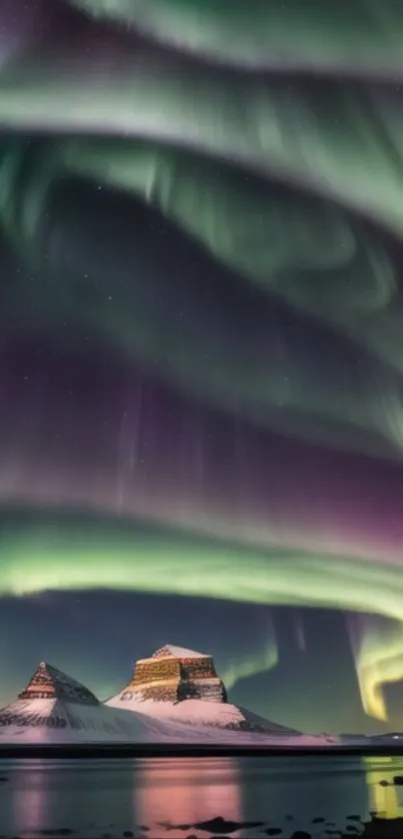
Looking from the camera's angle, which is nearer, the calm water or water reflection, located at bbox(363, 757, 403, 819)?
the calm water

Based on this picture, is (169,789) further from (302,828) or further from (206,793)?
(302,828)

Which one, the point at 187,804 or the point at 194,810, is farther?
the point at 187,804

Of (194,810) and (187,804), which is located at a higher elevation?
(194,810)

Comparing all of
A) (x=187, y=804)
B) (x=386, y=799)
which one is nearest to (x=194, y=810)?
(x=187, y=804)

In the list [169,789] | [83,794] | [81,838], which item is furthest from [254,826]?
[169,789]

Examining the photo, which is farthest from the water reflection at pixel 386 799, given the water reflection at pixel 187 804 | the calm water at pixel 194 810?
the water reflection at pixel 187 804

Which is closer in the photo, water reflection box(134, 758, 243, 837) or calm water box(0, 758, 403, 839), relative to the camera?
calm water box(0, 758, 403, 839)

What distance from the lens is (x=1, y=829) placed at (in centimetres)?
3328

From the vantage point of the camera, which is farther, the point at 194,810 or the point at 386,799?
the point at 386,799

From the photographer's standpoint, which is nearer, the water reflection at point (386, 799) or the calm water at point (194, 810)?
the calm water at point (194, 810)

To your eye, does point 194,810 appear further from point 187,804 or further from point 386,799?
point 386,799

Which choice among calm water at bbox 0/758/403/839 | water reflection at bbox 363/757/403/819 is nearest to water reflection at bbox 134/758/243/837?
calm water at bbox 0/758/403/839

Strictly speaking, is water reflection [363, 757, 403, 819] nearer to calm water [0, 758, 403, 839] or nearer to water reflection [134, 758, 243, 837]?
calm water [0, 758, 403, 839]

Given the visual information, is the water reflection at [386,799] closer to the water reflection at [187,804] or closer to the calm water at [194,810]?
the calm water at [194,810]
